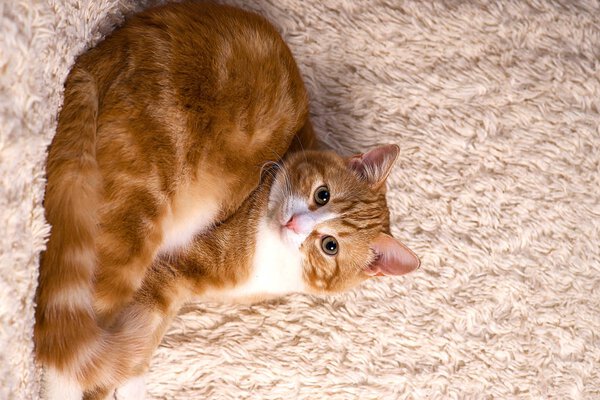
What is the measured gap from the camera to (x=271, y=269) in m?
1.74

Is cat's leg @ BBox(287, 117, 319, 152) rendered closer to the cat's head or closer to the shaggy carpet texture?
the cat's head

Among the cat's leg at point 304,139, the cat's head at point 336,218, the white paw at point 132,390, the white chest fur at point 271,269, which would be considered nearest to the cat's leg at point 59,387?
the white paw at point 132,390

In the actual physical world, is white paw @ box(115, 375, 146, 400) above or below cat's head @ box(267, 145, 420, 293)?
below

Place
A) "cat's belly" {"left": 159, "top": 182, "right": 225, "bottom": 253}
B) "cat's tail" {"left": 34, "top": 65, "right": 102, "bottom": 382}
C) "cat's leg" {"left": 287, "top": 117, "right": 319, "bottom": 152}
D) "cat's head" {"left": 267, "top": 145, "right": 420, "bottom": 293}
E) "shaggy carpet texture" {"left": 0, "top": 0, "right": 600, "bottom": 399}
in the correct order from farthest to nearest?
1. "shaggy carpet texture" {"left": 0, "top": 0, "right": 600, "bottom": 399}
2. "cat's leg" {"left": 287, "top": 117, "right": 319, "bottom": 152}
3. "cat's head" {"left": 267, "top": 145, "right": 420, "bottom": 293}
4. "cat's belly" {"left": 159, "top": 182, "right": 225, "bottom": 253}
5. "cat's tail" {"left": 34, "top": 65, "right": 102, "bottom": 382}

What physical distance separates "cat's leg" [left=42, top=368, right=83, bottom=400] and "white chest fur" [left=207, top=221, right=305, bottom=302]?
49 centimetres

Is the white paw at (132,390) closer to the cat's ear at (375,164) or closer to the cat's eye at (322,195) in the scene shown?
the cat's eye at (322,195)

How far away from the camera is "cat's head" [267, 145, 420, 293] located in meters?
1.68

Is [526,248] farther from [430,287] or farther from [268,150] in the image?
[268,150]

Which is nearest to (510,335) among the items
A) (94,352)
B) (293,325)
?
(293,325)

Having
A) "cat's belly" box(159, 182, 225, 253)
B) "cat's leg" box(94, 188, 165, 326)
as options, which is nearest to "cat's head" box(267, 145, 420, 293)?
"cat's belly" box(159, 182, 225, 253)

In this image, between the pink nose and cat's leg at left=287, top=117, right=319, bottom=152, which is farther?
cat's leg at left=287, top=117, right=319, bottom=152

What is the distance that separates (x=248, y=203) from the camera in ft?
5.81

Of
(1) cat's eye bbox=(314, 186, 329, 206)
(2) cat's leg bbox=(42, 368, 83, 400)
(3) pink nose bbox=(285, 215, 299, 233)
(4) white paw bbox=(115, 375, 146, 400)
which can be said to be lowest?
(4) white paw bbox=(115, 375, 146, 400)

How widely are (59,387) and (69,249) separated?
0.33 meters
